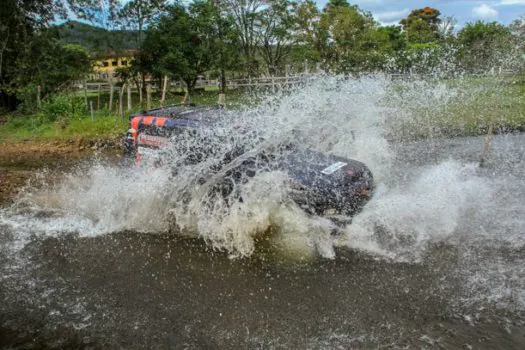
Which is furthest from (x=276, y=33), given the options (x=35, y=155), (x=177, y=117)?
(x=177, y=117)

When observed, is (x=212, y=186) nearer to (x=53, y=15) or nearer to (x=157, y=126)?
(x=157, y=126)

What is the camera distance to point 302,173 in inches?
232

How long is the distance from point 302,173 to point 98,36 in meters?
21.5

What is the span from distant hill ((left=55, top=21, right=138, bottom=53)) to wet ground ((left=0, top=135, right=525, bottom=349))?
61.8 feet

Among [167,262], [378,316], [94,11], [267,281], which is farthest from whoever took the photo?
[94,11]

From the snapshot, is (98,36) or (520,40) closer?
(520,40)

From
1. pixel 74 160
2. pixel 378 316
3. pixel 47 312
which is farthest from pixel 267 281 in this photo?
pixel 74 160

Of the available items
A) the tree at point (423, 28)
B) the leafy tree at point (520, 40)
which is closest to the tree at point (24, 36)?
the leafy tree at point (520, 40)

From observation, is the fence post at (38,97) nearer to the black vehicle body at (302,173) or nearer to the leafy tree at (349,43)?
the black vehicle body at (302,173)

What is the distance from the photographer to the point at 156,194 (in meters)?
6.95

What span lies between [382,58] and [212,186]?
27323 mm

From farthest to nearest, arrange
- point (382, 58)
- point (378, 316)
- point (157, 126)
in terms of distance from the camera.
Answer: point (382, 58) → point (157, 126) → point (378, 316)

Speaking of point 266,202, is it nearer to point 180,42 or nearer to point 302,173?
point 302,173

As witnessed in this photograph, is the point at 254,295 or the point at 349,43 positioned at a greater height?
the point at 349,43
